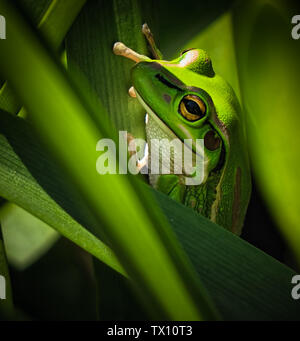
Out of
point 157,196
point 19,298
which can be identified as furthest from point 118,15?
point 19,298

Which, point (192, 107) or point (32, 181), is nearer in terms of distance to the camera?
point (32, 181)

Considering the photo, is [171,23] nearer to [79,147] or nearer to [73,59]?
[73,59]

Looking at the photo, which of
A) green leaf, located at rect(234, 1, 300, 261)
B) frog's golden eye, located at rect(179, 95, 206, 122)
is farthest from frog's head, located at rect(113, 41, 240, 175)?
green leaf, located at rect(234, 1, 300, 261)

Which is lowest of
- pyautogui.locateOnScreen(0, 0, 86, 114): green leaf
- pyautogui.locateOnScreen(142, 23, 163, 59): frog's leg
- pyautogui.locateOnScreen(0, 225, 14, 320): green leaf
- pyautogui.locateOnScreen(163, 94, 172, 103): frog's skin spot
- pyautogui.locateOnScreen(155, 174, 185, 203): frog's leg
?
pyautogui.locateOnScreen(0, 225, 14, 320): green leaf
